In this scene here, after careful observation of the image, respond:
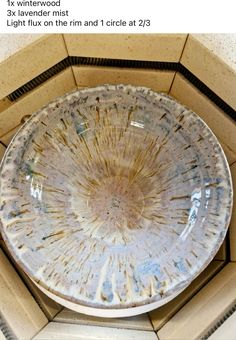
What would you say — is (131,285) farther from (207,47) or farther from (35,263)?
(207,47)

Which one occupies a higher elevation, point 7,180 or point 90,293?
point 7,180

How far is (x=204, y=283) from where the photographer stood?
3.01 feet

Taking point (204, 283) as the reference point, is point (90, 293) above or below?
above

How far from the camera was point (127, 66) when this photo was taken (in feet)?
2.95

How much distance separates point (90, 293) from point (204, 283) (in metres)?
0.25

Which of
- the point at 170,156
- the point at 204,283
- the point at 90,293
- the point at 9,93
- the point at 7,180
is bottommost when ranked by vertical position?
the point at 204,283

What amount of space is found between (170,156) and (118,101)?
14 centimetres

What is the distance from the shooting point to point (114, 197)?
2.97 feet

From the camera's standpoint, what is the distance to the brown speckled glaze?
0.81 m

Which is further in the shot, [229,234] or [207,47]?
[229,234]

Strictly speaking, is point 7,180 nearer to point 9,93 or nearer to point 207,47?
point 9,93

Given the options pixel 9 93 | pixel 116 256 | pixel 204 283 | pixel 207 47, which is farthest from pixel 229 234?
pixel 9 93

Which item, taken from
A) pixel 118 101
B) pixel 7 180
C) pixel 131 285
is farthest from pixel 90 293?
pixel 118 101

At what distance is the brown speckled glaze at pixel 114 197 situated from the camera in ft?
2.64
